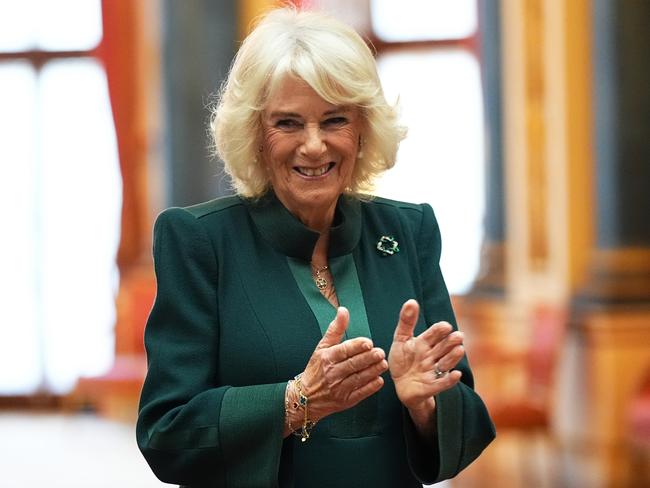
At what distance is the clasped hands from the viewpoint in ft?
7.16

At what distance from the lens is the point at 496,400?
7480mm

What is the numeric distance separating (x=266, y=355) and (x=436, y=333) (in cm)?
32

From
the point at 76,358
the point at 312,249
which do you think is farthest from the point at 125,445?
the point at 312,249

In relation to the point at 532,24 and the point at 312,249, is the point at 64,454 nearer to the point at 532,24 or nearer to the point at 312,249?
the point at 532,24

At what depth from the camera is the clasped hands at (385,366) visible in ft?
7.16

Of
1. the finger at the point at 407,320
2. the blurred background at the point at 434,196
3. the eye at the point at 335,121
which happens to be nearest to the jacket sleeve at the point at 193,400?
the finger at the point at 407,320

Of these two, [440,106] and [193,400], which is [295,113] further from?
[440,106]

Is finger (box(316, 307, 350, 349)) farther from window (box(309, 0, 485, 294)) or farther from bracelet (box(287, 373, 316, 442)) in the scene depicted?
window (box(309, 0, 485, 294))

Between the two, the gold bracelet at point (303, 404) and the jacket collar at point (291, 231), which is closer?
the gold bracelet at point (303, 404)

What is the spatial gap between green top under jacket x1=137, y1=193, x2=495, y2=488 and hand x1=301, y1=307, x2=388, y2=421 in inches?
3.2

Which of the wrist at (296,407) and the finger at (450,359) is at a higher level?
the finger at (450,359)

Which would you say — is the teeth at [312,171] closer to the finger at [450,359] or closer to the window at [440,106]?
the finger at [450,359]

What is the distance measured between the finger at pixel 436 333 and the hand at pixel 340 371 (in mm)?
149

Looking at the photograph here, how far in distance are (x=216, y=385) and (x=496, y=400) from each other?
5264 millimetres
